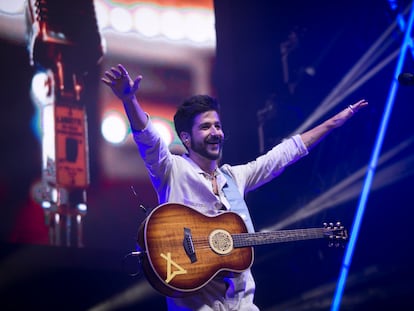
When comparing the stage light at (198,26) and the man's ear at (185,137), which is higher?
the stage light at (198,26)

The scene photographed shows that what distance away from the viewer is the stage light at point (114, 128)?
457 centimetres

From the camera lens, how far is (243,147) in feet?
18.4

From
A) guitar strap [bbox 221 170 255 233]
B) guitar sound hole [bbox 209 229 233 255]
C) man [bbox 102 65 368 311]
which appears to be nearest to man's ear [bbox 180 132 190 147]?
man [bbox 102 65 368 311]

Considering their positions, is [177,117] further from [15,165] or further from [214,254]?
[15,165]

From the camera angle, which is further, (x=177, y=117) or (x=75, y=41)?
(x=75, y=41)

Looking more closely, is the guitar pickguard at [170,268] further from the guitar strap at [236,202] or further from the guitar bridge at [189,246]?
the guitar strap at [236,202]

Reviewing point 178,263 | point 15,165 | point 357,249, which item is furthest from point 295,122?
point 178,263

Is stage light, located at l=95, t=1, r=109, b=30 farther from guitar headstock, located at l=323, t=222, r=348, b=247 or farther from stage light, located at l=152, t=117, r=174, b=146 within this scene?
guitar headstock, located at l=323, t=222, r=348, b=247

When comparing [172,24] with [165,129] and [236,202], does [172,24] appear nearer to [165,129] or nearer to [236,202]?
[165,129]

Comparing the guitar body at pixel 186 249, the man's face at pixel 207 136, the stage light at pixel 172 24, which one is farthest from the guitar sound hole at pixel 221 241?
the stage light at pixel 172 24

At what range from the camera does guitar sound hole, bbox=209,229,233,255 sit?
2.89m

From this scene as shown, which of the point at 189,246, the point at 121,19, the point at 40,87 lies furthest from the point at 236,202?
the point at 121,19

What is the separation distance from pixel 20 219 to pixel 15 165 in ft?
1.36

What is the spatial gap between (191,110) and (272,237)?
0.93 metres
